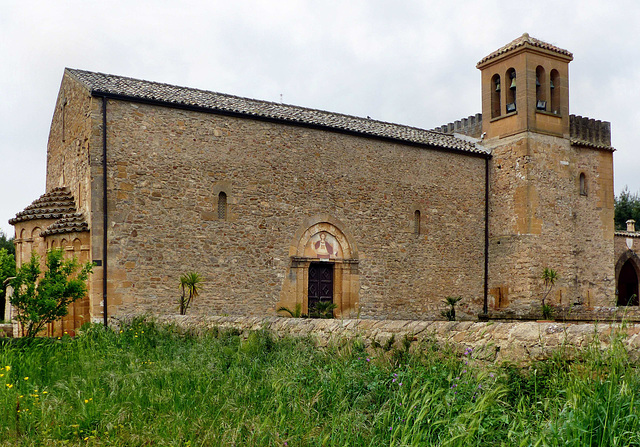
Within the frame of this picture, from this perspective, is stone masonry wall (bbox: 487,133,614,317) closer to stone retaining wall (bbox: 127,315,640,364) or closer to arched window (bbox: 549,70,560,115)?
arched window (bbox: 549,70,560,115)

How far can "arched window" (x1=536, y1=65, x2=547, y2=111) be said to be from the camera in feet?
70.8

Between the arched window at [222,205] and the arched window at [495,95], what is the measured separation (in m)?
11.0

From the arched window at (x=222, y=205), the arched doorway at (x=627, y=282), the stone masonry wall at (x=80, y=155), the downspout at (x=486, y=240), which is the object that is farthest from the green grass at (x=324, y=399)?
the arched doorway at (x=627, y=282)

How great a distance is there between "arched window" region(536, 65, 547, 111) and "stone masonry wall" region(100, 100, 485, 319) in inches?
111

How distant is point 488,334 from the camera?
21.4 feet

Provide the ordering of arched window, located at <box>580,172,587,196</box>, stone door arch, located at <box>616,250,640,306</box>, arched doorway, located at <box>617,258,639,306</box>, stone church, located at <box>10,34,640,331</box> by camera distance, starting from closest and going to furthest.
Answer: stone church, located at <box>10,34,640,331</box>, arched window, located at <box>580,172,587,196</box>, stone door arch, located at <box>616,250,640,306</box>, arched doorway, located at <box>617,258,639,306</box>

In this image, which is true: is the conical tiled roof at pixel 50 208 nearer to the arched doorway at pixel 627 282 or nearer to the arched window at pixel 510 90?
the arched window at pixel 510 90

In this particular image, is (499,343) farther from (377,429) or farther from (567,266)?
(567,266)

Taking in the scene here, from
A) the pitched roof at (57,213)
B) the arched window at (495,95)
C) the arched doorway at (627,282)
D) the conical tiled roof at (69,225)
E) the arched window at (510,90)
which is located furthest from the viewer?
the arched doorway at (627,282)

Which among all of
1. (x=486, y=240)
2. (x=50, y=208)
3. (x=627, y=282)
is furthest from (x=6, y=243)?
(x=627, y=282)

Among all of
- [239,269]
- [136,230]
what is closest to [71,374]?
[136,230]

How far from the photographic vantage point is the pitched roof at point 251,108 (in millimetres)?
15969

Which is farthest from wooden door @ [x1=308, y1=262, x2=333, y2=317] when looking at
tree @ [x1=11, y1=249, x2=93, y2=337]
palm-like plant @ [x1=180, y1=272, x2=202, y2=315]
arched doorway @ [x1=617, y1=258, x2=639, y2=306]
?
arched doorway @ [x1=617, y1=258, x2=639, y2=306]

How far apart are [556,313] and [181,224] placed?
455 inches
